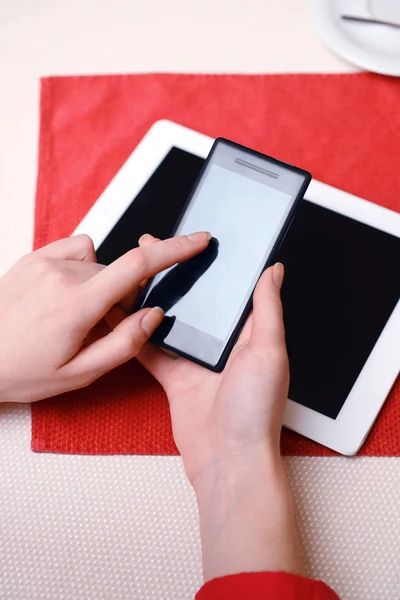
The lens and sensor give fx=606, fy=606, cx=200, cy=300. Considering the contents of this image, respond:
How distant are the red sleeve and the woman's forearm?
1cm

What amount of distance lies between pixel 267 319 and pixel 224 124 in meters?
0.26

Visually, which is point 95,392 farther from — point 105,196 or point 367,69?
point 367,69

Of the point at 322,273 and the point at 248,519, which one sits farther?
the point at 322,273

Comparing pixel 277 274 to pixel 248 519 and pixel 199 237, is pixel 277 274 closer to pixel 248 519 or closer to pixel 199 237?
pixel 199 237

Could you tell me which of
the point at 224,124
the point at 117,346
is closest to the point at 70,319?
the point at 117,346

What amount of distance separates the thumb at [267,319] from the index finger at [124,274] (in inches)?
2.6

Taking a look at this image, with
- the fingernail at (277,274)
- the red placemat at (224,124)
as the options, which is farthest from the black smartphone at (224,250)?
the red placemat at (224,124)

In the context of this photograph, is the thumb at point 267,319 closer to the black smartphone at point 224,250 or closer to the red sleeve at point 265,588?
the black smartphone at point 224,250

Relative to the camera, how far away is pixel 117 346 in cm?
43

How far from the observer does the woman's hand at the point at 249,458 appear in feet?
1.30

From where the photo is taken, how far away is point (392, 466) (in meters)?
0.48

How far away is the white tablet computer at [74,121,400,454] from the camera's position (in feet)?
1.58

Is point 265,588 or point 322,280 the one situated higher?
point 322,280

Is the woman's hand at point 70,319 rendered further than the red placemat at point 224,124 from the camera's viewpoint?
No
